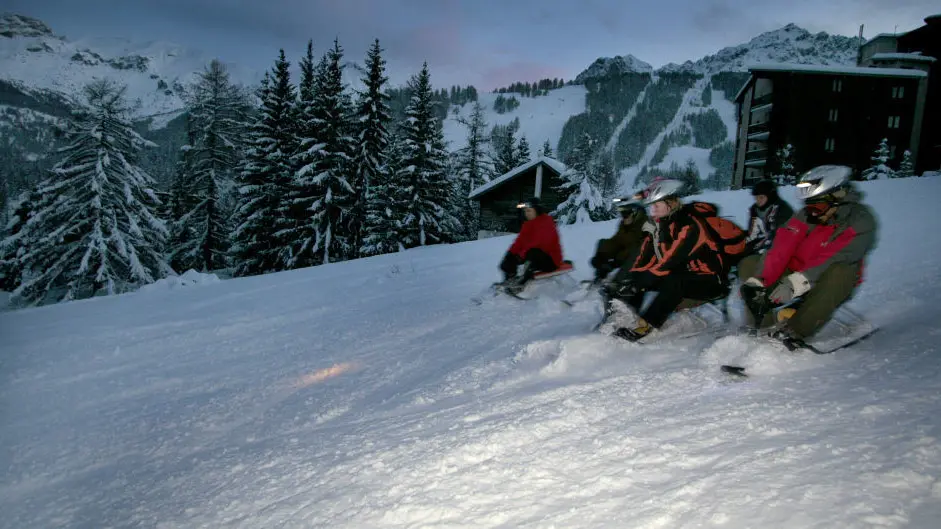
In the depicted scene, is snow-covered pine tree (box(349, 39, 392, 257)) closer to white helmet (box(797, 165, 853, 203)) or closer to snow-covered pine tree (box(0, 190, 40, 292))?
snow-covered pine tree (box(0, 190, 40, 292))

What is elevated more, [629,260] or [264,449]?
[629,260]

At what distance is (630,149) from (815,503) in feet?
575

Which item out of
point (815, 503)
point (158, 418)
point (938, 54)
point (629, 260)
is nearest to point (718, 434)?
point (815, 503)

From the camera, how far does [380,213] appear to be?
27234mm

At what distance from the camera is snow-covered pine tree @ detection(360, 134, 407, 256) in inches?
1027

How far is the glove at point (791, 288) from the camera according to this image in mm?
3662

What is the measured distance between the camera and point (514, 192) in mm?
28688

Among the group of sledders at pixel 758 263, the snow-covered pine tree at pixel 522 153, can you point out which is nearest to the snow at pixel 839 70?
the snow-covered pine tree at pixel 522 153

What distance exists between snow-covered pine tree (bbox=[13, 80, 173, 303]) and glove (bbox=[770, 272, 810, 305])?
23582 millimetres

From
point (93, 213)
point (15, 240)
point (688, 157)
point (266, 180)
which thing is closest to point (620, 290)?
point (93, 213)

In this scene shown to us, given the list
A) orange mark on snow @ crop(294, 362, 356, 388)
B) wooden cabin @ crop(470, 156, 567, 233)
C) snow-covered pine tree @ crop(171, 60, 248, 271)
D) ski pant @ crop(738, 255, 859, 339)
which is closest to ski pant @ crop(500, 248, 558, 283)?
orange mark on snow @ crop(294, 362, 356, 388)

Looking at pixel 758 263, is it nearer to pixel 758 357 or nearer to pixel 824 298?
pixel 824 298

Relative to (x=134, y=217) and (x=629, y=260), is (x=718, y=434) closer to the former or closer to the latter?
(x=629, y=260)

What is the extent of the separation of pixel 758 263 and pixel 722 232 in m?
0.60
